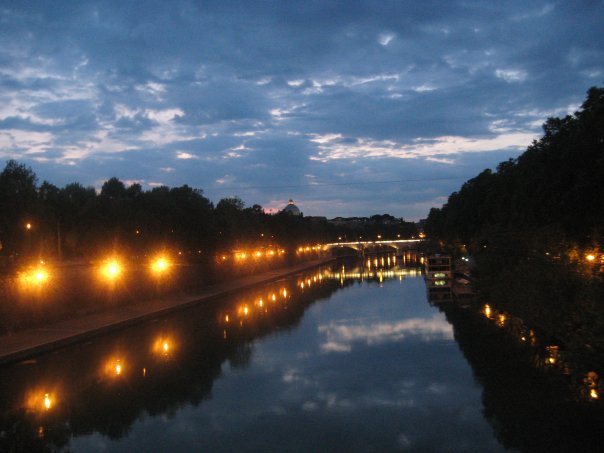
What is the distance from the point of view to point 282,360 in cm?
1717

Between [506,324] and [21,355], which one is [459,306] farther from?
[21,355]

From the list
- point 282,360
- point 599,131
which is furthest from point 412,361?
point 599,131

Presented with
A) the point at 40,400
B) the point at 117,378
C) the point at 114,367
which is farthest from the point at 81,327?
the point at 40,400

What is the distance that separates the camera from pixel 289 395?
43.1 feet

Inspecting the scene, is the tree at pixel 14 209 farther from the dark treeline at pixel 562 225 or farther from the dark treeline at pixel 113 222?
the dark treeline at pixel 562 225

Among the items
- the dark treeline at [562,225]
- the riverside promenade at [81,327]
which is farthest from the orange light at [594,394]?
the riverside promenade at [81,327]

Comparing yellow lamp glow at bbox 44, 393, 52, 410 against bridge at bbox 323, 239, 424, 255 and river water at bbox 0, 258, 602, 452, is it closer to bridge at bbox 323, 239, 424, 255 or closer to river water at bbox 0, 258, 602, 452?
river water at bbox 0, 258, 602, 452

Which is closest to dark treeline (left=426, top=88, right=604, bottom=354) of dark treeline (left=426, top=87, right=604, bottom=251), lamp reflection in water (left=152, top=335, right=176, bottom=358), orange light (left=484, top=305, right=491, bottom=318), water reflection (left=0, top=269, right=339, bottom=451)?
dark treeline (left=426, top=87, right=604, bottom=251)

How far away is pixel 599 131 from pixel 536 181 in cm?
269

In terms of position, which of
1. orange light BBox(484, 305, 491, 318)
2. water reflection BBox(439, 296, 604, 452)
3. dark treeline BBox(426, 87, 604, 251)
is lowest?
orange light BBox(484, 305, 491, 318)

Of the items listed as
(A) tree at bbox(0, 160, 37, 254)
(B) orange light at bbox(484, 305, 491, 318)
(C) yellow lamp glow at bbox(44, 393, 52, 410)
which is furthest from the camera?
(B) orange light at bbox(484, 305, 491, 318)

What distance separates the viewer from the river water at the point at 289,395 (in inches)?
396

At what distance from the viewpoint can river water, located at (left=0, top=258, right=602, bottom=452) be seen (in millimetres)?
10062

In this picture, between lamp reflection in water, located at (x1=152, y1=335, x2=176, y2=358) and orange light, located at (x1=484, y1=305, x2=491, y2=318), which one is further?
orange light, located at (x1=484, y1=305, x2=491, y2=318)
